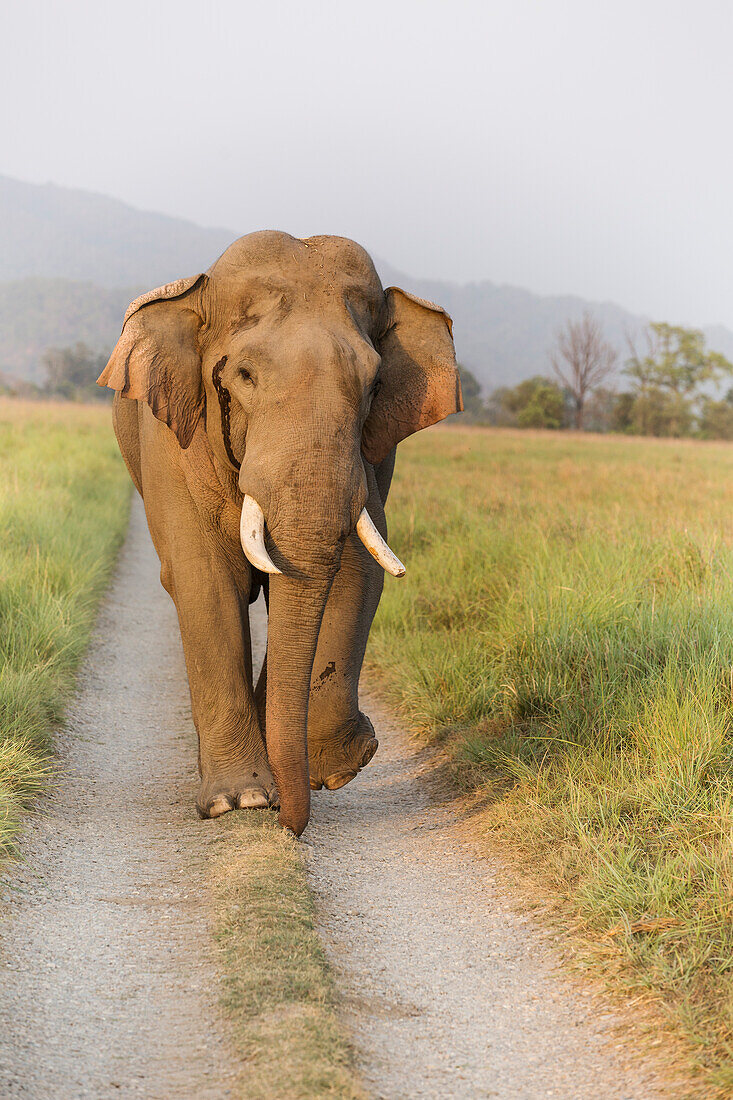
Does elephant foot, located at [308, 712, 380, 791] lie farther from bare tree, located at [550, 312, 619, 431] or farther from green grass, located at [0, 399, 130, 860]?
bare tree, located at [550, 312, 619, 431]

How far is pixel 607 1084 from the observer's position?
9.10 feet

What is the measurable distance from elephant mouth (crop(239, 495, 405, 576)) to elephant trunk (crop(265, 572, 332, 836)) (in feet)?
0.79

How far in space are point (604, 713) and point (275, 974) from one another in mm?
2421

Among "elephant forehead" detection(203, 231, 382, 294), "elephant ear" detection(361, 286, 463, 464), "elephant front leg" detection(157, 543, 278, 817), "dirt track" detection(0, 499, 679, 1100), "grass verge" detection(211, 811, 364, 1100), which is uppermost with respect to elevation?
"elephant forehead" detection(203, 231, 382, 294)

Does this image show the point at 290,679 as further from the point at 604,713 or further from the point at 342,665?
the point at 604,713

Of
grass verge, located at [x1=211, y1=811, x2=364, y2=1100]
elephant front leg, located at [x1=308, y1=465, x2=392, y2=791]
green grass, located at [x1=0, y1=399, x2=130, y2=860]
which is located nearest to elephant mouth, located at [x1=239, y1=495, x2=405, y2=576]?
elephant front leg, located at [x1=308, y1=465, x2=392, y2=791]

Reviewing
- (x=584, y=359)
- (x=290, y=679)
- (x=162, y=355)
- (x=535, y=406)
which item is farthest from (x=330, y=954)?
(x=584, y=359)

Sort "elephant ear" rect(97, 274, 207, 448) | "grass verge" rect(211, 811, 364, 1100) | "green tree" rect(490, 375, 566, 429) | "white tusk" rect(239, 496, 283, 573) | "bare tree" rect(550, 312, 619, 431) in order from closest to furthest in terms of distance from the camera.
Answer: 1. "grass verge" rect(211, 811, 364, 1100)
2. "white tusk" rect(239, 496, 283, 573)
3. "elephant ear" rect(97, 274, 207, 448)
4. "green tree" rect(490, 375, 566, 429)
5. "bare tree" rect(550, 312, 619, 431)

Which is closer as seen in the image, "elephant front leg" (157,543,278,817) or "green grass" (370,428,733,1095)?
"green grass" (370,428,733,1095)

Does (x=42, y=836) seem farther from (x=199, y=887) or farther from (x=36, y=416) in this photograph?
(x=36, y=416)

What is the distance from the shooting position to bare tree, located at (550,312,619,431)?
84.5 metres

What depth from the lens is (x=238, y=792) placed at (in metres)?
4.57

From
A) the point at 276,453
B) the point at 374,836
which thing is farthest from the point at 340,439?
the point at 374,836

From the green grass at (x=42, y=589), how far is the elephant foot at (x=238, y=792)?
2.44ft
